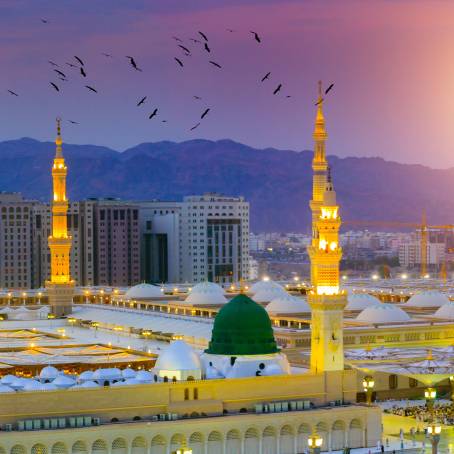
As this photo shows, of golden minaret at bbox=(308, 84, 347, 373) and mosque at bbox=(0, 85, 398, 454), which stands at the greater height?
golden minaret at bbox=(308, 84, 347, 373)

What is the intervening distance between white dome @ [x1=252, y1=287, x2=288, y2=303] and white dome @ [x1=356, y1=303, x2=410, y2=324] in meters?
12.0

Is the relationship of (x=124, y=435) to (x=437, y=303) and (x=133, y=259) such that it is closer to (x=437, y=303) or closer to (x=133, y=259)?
(x=437, y=303)

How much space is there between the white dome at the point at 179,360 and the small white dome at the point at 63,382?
2583 mm

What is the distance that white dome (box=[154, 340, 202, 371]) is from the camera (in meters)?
38.6

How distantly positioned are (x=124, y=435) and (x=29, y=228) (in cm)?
8791

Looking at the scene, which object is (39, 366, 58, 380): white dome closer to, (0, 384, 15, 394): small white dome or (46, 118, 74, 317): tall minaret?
(0, 384, 15, 394): small white dome

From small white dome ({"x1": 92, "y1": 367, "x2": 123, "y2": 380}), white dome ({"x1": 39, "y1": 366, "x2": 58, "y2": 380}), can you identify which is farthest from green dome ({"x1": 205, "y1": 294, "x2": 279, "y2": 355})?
white dome ({"x1": 39, "y1": 366, "x2": 58, "y2": 380})

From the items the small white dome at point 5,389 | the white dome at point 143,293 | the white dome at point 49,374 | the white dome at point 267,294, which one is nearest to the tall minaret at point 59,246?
the white dome at point 143,293

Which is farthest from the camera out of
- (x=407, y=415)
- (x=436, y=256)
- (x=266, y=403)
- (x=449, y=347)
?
(x=436, y=256)

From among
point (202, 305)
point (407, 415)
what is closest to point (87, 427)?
point (407, 415)

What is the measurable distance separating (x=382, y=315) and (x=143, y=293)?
19712mm

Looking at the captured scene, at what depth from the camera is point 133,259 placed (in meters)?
131

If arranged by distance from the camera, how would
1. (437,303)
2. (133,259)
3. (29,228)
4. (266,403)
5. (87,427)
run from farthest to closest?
1. (133,259)
2. (29,228)
3. (437,303)
4. (266,403)
5. (87,427)

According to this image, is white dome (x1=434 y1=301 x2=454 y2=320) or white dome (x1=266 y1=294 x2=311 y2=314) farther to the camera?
white dome (x1=266 y1=294 x2=311 y2=314)
